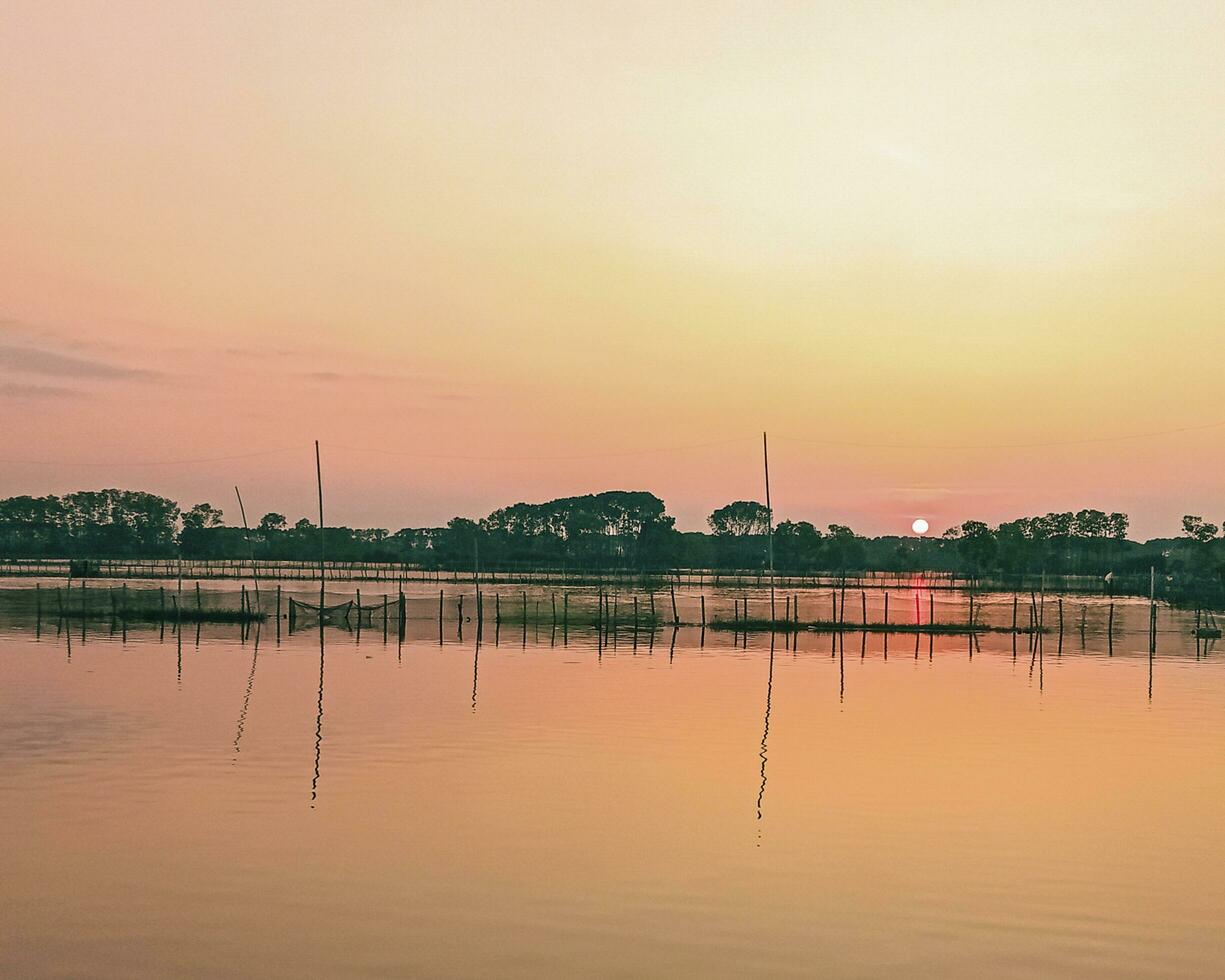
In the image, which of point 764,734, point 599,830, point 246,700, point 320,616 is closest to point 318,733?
point 246,700

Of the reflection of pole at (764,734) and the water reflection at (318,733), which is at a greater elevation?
the water reflection at (318,733)

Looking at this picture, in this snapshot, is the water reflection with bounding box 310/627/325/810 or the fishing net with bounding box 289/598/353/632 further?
the fishing net with bounding box 289/598/353/632

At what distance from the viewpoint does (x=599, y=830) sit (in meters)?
22.7

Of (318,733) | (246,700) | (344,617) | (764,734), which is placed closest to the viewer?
(318,733)

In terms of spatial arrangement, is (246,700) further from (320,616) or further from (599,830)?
(320,616)

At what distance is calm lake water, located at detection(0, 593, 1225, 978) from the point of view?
16.2m

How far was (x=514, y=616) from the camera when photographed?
92.5m

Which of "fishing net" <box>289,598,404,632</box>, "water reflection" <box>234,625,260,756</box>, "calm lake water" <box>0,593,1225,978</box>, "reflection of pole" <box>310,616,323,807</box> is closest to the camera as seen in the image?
"calm lake water" <box>0,593,1225,978</box>

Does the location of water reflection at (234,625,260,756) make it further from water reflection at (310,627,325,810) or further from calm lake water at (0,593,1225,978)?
water reflection at (310,627,325,810)

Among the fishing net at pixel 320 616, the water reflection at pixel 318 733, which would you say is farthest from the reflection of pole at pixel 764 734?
the fishing net at pixel 320 616

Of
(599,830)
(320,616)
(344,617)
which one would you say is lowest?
(599,830)

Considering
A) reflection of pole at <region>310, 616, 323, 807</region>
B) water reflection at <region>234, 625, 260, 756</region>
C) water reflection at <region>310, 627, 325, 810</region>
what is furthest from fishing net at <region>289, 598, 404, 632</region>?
reflection of pole at <region>310, 616, 323, 807</region>

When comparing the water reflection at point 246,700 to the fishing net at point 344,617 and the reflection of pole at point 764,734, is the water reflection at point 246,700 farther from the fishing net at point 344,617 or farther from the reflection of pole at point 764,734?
the fishing net at point 344,617

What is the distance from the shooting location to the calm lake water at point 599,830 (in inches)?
639
